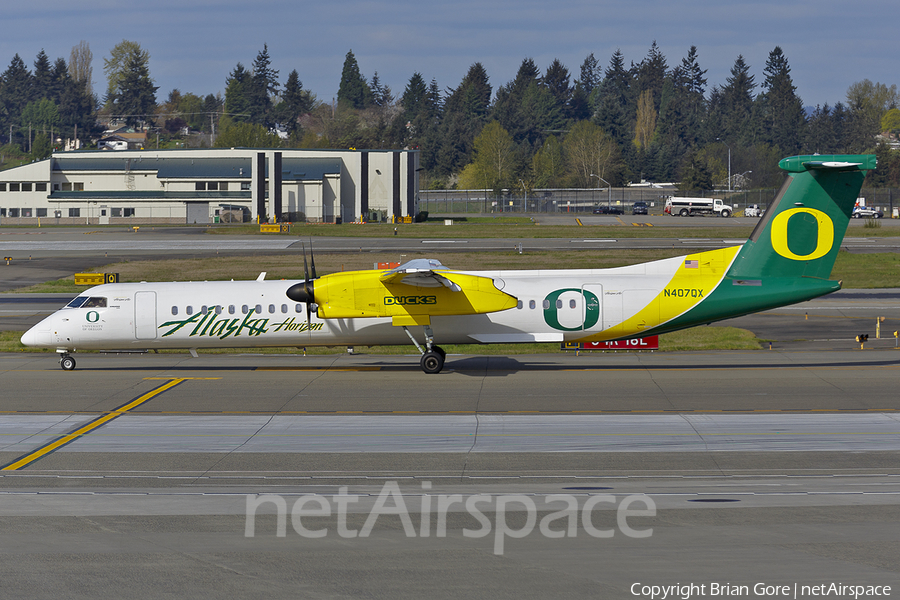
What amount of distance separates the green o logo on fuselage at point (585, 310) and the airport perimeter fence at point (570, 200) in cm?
9325

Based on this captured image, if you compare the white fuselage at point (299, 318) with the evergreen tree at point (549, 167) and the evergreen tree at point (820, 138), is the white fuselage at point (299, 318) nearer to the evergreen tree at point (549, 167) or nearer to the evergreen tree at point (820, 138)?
the evergreen tree at point (549, 167)

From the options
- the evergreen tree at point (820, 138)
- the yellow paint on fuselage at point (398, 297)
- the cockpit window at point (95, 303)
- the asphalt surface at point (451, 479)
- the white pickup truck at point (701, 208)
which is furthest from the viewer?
the evergreen tree at point (820, 138)

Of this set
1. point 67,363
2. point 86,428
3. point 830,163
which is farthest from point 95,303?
point 830,163

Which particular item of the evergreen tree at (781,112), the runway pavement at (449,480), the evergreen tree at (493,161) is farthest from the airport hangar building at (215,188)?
the evergreen tree at (781,112)

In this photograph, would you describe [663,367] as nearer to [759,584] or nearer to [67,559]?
[759,584]

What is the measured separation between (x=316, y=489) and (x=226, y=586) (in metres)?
3.96

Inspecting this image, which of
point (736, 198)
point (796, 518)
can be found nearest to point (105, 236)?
point (796, 518)

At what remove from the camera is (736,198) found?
11838cm

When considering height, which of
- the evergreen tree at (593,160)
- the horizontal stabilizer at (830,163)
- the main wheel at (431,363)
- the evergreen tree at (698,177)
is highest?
the evergreen tree at (593,160)

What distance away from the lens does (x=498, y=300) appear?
24172 millimetres

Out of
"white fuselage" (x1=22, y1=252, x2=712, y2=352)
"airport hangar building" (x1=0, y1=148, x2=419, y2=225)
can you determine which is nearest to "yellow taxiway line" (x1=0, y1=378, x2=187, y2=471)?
"white fuselage" (x1=22, y1=252, x2=712, y2=352)

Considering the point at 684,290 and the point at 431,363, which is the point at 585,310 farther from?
→ the point at 431,363

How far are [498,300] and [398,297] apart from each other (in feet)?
9.82

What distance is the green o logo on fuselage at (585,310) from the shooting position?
24234mm
